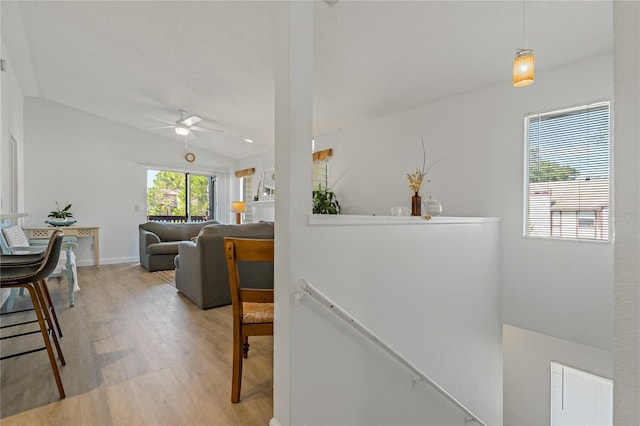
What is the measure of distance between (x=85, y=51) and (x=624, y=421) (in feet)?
17.8

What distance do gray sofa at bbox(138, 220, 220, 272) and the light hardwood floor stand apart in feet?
6.85

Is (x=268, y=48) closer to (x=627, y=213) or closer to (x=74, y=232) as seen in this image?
(x=627, y=213)

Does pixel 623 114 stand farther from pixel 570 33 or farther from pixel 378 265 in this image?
pixel 570 33

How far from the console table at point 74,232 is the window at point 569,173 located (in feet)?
21.8

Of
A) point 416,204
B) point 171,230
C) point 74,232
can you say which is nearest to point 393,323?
point 416,204

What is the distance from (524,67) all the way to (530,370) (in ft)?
Result: 10.5

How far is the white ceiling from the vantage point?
252cm

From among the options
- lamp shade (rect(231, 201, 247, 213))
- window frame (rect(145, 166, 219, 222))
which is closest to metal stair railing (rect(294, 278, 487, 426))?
lamp shade (rect(231, 201, 247, 213))

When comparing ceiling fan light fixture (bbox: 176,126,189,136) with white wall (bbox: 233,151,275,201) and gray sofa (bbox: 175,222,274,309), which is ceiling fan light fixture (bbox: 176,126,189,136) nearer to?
white wall (bbox: 233,151,275,201)

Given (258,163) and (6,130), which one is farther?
(258,163)

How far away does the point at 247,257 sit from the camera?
1.71m

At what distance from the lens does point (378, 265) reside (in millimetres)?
1804

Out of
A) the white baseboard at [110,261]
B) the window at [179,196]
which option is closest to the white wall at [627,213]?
the white baseboard at [110,261]

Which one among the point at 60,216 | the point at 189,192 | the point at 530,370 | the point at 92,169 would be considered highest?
the point at 92,169
